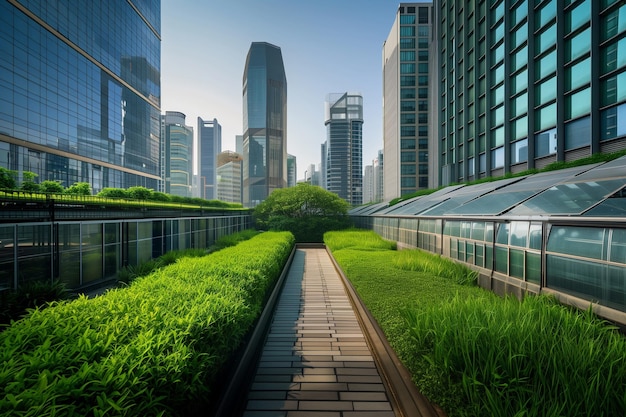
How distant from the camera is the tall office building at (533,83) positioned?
49.6 feet

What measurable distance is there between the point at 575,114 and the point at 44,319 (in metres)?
25.9

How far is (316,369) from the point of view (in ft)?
16.6

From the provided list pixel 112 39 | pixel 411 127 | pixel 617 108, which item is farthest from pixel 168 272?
pixel 112 39

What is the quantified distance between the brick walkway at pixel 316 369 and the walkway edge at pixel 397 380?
22 centimetres

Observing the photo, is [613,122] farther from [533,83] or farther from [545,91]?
[533,83]

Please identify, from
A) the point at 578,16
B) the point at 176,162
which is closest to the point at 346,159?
the point at 176,162

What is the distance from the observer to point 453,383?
3.08 m

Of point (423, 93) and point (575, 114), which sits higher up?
point (423, 93)

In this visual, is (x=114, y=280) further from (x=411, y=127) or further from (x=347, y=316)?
(x=411, y=127)

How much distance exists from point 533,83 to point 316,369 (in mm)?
26235

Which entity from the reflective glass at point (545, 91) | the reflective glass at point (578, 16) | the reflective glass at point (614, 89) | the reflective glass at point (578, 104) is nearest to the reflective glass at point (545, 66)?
the reflective glass at point (545, 91)

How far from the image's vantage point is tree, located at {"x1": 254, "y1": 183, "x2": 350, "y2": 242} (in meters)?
30.5

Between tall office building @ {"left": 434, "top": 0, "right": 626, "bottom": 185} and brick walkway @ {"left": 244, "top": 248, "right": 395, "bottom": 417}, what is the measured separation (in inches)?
763

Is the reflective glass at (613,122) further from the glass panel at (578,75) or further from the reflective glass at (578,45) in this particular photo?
the reflective glass at (578,45)
